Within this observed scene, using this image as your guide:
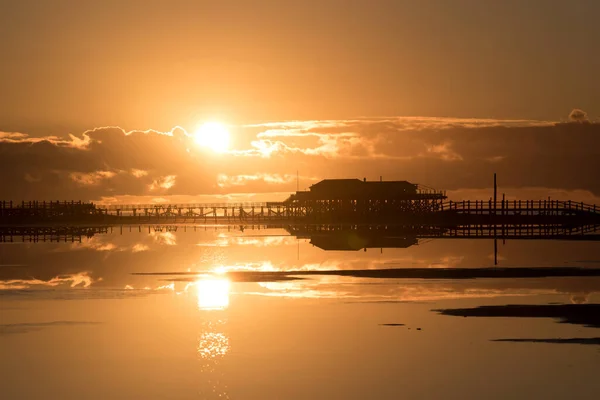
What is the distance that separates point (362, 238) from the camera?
64750mm

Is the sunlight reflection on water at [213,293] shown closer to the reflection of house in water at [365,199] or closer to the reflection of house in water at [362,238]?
the reflection of house in water at [362,238]

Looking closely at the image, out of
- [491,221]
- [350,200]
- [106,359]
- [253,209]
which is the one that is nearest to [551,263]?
[106,359]

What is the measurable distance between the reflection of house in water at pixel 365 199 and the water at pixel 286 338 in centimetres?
5939

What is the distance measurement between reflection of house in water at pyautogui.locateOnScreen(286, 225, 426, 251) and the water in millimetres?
18718

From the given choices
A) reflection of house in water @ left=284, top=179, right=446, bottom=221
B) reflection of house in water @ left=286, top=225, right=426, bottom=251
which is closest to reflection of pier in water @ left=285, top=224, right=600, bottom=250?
reflection of house in water @ left=286, top=225, right=426, bottom=251

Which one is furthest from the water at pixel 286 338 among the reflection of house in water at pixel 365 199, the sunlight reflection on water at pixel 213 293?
the reflection of house in water at pixel 365 199

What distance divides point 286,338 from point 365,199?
3038 inches

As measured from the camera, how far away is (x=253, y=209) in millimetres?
123250

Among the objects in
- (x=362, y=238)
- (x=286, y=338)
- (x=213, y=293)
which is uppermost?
(x=362, y=238)

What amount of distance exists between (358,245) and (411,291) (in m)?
26.4

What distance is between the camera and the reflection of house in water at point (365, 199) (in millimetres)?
96750

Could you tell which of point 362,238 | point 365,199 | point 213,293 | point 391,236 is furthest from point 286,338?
point 365,199

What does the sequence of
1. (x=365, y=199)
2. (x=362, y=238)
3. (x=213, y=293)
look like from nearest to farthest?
1. (x=213, y=293)
2. (x=362, y=238)
3. (x=365, y=199)

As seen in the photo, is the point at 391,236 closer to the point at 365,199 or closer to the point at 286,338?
the point at 365,199
